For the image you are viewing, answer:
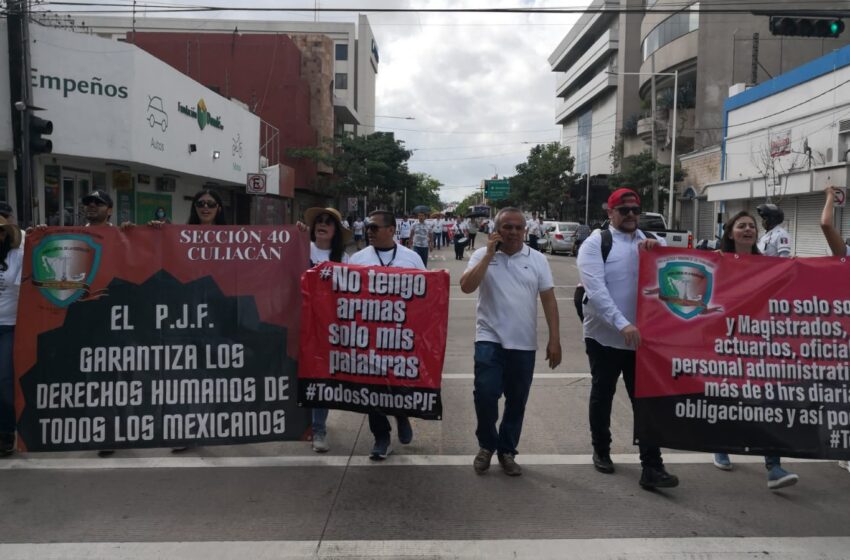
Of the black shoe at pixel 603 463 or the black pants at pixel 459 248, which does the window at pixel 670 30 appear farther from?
the black shoe at pixel 603 463

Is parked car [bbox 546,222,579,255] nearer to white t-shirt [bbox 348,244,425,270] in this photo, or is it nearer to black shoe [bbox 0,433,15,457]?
white t-shirt [bbox 348,244,425,270]

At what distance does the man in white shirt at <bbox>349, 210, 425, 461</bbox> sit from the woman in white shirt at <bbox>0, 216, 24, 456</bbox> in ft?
7.91

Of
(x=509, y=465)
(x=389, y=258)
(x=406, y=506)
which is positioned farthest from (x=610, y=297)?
(x=406, y=506)

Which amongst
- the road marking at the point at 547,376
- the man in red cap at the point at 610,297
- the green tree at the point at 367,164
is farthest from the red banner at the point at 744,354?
the green tree at the point at 367,164

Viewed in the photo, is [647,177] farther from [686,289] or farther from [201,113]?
[686,289]

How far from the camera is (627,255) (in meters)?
5.07

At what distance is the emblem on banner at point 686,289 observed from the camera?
16.1 ft

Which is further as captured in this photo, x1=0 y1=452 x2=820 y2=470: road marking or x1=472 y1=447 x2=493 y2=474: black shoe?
x1=0 y1=452 x2=820 y2=470: road marking

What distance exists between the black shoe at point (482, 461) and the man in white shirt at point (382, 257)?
0.63 metres

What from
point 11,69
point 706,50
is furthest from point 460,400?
point 706,50

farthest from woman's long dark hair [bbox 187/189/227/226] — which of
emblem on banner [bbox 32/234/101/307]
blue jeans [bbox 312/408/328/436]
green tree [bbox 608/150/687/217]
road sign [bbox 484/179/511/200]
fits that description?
road sign [bbox 484/179/511/200]

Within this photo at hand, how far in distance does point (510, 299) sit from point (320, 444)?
1.81 metres

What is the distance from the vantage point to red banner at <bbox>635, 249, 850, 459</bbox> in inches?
186

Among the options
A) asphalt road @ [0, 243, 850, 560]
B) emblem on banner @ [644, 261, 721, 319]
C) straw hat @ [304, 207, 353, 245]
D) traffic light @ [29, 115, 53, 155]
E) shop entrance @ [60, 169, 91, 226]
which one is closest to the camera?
asphalt road @ [0, 243, 850, 560]
